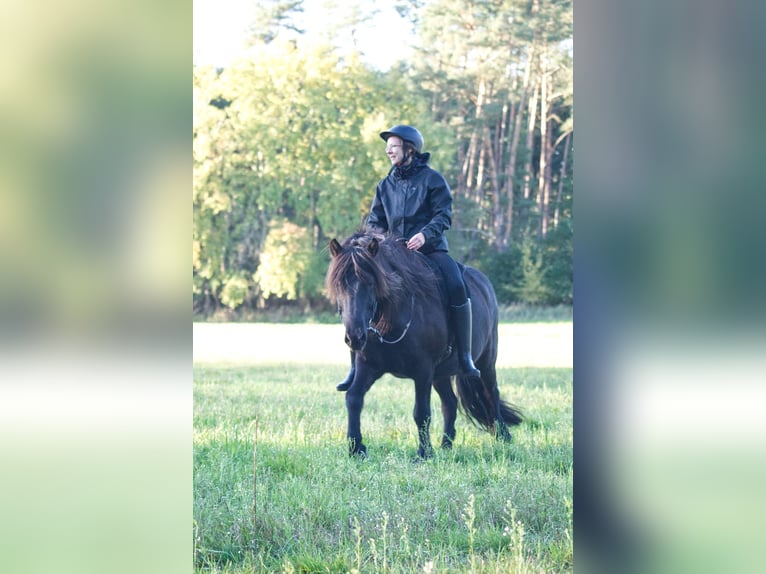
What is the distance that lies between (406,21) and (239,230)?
455 inches

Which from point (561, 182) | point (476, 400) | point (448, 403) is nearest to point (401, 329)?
point (448, 403)

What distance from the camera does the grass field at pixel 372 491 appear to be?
3.90 metres

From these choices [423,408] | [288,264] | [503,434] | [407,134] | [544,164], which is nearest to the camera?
[407,134]

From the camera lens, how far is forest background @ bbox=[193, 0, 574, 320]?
28531 millimetres

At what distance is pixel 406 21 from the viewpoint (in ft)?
113

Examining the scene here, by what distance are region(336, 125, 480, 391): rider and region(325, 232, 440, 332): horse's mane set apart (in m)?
0.15

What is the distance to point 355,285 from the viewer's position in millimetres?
5734

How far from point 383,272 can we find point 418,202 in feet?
2.81

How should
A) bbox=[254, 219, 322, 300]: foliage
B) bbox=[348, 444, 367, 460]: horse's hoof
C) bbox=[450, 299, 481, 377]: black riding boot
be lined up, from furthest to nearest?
bbox=[254, 219, 322, 300]: foliage → bbox=[450, 299, 481, 377]: black riding boot → bbox=[348, 444, 367, 460]: horse's hoof

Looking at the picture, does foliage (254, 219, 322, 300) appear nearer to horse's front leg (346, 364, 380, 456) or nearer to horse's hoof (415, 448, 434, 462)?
horse's front leg (346, 364, 380, 456)

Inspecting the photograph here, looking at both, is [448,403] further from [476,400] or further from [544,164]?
[544,164]

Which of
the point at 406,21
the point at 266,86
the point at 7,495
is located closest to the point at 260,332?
the point at 266,86

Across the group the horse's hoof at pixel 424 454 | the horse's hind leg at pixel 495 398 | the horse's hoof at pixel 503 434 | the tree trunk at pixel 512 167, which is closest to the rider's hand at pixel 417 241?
the horse's hoof at pixel 424 454

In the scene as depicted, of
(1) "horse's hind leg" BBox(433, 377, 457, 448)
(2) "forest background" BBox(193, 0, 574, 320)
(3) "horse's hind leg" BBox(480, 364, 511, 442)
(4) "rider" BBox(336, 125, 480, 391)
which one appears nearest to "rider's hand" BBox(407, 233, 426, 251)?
(4) "rider" BBox(336, 125, 480, 391)
